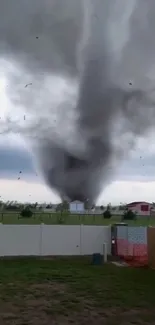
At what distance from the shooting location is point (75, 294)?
1393 cm

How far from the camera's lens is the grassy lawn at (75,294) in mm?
10945

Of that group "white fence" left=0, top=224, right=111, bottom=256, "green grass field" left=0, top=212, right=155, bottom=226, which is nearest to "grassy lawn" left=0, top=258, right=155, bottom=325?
"white fence" left=0, top=224, right=111, bottom=256

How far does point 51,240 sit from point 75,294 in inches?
440

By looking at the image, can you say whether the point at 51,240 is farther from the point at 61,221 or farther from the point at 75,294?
the point at 61,221

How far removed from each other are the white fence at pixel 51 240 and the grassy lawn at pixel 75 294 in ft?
10.6

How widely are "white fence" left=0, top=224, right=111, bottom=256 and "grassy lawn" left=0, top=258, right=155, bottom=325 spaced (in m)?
3.23

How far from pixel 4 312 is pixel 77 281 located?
17.9 feet

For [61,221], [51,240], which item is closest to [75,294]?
[51,240]

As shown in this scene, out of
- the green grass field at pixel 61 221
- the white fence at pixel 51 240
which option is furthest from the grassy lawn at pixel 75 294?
the green grass field at pixel 61 221

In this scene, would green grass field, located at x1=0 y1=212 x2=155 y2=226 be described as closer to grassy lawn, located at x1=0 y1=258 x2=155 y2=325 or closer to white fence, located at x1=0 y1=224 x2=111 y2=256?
white fence, located at x1=0 y1=224 x2=111 y2=256

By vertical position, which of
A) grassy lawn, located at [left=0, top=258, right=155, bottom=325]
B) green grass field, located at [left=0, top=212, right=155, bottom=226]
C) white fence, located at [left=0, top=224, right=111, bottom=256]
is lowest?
grassy lawn, located at [left=0, top=258, right=155, bottom=325]

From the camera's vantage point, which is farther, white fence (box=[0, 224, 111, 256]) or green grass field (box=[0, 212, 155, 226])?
green grass field (box=[0, 212, 155, 226])

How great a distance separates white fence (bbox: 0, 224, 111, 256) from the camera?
955 inches

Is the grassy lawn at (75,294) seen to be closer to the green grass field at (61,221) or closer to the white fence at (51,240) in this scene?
the white fence at (51,240)
